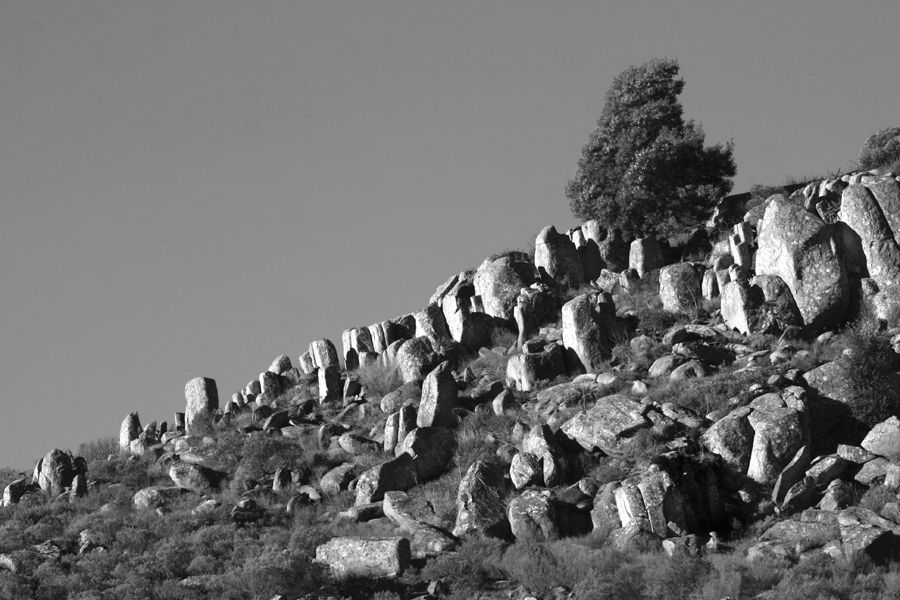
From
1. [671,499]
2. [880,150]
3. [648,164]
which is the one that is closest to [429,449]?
[671,499]

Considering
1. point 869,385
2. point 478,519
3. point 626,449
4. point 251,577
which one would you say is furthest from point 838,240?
point 251,577

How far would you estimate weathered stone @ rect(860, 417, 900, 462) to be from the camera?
2378 inches

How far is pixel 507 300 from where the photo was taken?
83.5 m

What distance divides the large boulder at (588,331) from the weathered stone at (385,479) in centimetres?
1013

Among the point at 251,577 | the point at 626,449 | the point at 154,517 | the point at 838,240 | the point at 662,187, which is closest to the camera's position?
the point at 251,577

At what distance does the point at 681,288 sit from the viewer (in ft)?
256

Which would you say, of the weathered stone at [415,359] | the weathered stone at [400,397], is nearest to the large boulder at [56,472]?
the weathered stone at [400,397]

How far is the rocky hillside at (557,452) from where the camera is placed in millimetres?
57750

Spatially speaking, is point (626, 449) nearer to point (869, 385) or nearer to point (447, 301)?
point (869, 385)

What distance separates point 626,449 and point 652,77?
113 ft

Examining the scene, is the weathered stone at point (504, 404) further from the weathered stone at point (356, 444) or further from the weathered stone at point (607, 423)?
the weathered stone at point (356, 444)

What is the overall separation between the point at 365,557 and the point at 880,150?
41640 millimetres

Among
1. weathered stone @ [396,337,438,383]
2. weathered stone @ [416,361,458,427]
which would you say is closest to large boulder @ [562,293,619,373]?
weathered stone @ [416,361,458,427]

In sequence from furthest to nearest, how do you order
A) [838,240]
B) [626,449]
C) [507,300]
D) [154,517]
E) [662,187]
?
1. [662,187]
2. [507,300]
3. [838,240]
4. [154,517]
5. [626,449]
